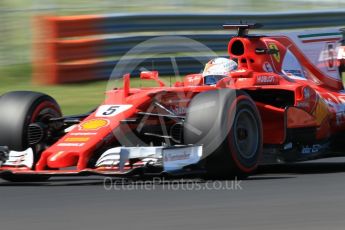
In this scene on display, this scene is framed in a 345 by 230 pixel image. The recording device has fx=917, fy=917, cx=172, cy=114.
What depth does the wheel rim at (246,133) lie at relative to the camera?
823 cm

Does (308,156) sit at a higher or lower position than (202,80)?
lower

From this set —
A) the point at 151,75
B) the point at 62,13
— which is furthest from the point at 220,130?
the point at 62,13

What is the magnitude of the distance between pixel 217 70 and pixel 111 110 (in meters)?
1.37

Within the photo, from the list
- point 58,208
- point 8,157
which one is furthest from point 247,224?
point 8,157

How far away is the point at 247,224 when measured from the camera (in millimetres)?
5848

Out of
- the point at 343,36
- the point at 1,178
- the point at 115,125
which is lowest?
the point at 1,178

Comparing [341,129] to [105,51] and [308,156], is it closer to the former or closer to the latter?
[308,156]

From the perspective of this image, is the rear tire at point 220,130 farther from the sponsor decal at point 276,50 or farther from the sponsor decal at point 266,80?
the sponsor decal at point 276,50

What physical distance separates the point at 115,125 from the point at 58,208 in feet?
5.58

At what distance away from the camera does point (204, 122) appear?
7.91 meters

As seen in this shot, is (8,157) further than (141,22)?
No

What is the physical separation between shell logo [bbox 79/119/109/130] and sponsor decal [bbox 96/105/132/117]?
0.09 m

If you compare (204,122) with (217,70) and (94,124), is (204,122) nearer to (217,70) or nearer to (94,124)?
(94,124)

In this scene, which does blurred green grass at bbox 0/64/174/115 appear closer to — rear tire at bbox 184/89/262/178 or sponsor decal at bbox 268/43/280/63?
sponsor decal at bbox 268/43/280/63
